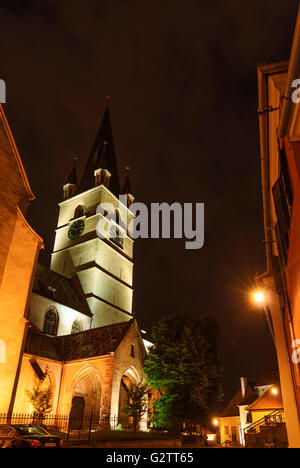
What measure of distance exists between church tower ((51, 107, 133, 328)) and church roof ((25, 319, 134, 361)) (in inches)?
354

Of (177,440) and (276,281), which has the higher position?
(276,281)

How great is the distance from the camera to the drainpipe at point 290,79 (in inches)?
215

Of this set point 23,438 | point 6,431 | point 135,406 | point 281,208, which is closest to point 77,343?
point 135,406

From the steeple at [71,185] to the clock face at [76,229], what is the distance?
7.97 m

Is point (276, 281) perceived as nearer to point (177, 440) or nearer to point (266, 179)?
point (266, 179)

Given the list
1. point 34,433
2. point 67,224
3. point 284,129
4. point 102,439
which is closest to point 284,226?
point 284,129

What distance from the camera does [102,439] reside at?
1792 centimetres

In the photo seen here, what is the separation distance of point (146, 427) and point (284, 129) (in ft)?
90.9

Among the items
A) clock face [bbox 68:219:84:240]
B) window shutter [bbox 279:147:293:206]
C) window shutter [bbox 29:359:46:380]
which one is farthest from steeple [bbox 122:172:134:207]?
window shutter [bbox 279:147:293:206]

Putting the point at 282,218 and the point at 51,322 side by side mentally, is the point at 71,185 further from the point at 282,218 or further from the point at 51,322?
the point at 282,218

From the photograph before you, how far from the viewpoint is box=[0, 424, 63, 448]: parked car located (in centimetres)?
1100

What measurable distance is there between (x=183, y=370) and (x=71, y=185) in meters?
37.5

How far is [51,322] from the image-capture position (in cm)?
3275

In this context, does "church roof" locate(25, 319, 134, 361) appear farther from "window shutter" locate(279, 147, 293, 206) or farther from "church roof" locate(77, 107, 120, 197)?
"church roof" locate(77, 107, 120, 197)
